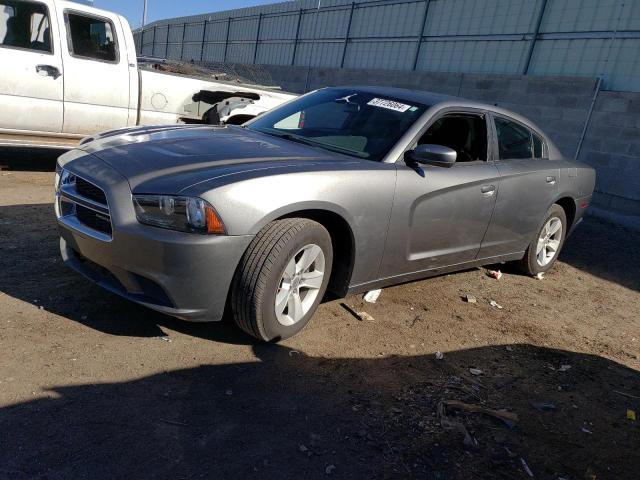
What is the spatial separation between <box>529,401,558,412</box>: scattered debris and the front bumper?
74.1 inches

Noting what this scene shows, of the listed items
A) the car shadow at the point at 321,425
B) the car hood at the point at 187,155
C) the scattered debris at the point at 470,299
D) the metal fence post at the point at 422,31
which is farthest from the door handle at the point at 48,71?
the metal fence post at the point at 422,31

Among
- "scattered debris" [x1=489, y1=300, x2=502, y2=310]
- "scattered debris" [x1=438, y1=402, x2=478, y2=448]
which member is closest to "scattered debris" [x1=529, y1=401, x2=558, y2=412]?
"scattered debris" [x1=438, y1=402, x2=478, y2=448]

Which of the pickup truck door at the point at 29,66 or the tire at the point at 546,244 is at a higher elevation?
the pickup truck door at the point at 29,66

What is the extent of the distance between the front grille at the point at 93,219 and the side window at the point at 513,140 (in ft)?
10.7

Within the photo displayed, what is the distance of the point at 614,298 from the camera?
5574 mm

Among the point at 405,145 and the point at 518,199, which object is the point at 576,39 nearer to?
the point at 518,199

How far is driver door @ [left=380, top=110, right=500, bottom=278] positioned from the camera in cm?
377

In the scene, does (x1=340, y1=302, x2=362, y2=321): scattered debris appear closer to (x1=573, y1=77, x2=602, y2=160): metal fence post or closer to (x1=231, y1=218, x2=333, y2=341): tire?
(x1=231, y1=218, x2=333, y2=341): tire

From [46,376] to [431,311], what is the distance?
2.76 m

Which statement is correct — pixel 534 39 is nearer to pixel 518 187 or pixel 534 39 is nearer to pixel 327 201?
pixel 518 187

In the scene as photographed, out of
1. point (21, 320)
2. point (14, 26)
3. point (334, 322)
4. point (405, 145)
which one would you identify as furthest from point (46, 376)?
point (14, 26)

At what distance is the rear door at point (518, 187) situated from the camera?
4.65 meters

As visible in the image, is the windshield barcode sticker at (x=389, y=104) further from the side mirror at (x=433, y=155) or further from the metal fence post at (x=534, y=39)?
the metal fence post at (x=534, y=39)

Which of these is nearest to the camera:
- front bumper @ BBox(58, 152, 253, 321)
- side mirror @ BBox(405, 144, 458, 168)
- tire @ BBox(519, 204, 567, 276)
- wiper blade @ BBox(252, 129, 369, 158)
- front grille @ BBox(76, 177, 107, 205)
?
front bumper @ BBox(58, 152, 253, 321)
